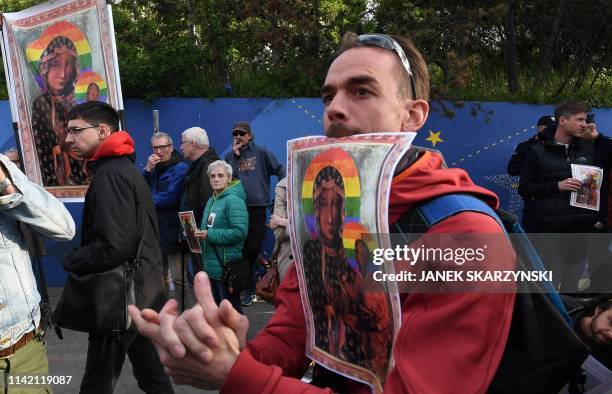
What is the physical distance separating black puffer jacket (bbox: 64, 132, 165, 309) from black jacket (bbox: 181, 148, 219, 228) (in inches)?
101

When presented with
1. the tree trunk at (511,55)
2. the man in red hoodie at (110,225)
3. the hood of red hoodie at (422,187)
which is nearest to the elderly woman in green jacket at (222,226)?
the man in red hoodie at (110,225)

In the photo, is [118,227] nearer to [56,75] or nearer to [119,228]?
[119,228]

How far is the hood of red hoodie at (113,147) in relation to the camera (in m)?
3.74

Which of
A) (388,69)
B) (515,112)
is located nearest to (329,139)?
(388,69)

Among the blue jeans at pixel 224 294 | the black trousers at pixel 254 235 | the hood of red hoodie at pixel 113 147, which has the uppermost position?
the hood of red hoodie at pixel 113 147

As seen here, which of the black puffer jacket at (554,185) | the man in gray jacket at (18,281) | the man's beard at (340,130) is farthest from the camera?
the black puffer jacket at (554,185)

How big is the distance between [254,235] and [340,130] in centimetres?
548

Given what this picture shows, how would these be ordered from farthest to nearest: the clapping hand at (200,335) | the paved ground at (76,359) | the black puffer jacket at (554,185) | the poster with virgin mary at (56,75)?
the black puffer jacket at (554,185), the poster with virgin mary at (56,75), the paved ground at (76,359), the clapping hand at (200,335)

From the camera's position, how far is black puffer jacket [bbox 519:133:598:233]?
580 centimetres

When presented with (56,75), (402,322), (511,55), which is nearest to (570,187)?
(56,75)

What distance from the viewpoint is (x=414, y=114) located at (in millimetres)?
1615

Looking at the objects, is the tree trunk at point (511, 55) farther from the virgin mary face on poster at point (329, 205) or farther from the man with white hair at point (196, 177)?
→ the virgin mary face on poster at point (329, 205)

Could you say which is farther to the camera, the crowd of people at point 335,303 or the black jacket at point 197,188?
the black jacket at point 197,188

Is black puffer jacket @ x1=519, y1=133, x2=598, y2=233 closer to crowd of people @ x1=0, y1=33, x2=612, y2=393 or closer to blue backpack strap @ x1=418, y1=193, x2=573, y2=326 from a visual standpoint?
crowd of people @ x1=0, y1=33, x2=612, y2=393
